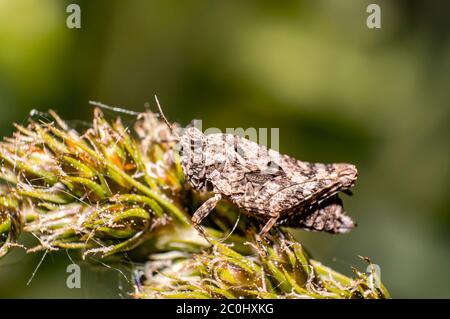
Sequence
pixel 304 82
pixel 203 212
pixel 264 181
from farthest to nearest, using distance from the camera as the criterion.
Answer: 1. pixel 304 82
2. pixel 264 181
3. pixel 203 212

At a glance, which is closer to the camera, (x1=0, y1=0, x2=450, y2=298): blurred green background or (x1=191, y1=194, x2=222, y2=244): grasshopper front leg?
(x1=191, y1=194, x2=222, y2=244): grasshopper front leg

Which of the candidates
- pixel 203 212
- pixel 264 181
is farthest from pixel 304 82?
pixel 203 212

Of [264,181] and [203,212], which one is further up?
[264,181]

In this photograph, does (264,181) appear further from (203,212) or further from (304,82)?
(304,82)

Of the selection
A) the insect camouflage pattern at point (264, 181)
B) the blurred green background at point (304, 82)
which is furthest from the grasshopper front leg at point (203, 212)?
the blurred green background at point (304, 82)

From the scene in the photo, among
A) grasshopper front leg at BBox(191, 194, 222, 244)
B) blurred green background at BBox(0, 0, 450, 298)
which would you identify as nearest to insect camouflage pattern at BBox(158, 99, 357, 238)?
grasshopper front leg at BBox(191, 194, 222, 244)

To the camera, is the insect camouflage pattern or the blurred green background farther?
the blurred green background

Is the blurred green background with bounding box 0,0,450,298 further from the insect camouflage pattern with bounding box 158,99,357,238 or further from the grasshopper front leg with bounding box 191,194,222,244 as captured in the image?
the grasshopper front leg with bounding box 191,194,222,244
